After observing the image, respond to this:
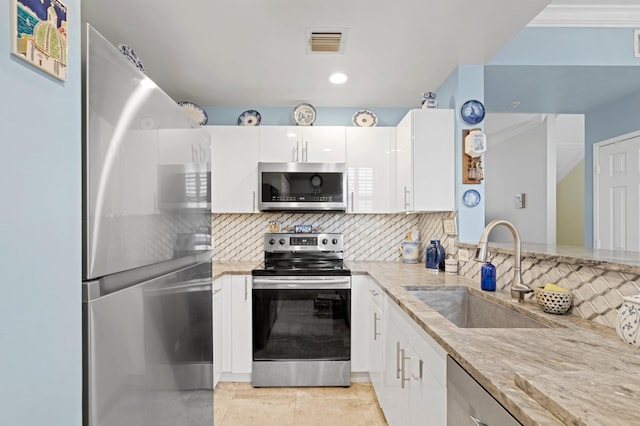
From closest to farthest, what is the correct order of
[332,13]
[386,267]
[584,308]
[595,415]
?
[595,415]
[584,308]
[332,13]
[386,267]

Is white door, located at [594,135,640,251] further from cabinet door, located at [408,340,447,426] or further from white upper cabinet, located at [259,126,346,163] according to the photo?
cabinet door, located at [408,340,447,426]

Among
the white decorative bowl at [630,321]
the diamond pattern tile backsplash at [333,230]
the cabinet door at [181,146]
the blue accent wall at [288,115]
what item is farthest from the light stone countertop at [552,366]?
the blue accent wall at [288,115]

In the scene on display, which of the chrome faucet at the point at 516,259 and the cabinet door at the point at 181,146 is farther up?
the cabinet door at the point at 181,146

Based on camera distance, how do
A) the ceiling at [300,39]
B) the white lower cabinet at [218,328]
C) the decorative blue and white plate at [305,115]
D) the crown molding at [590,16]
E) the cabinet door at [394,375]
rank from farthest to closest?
the decorative blue and white plate at [305,115]
the white lower cabinet at [218,328]
the crown molding at [590,16]
the ceiling at [300,39]
the cabinet door at [394,375]

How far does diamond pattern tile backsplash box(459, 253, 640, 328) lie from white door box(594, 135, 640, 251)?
2.30 metres

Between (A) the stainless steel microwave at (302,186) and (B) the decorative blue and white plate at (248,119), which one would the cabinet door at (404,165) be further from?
(B) the decorative blue and white plate at (248,119)

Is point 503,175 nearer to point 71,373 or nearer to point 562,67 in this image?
point 562,67

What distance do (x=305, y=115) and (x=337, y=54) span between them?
3.21 feet

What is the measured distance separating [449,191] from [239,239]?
195 centimetres

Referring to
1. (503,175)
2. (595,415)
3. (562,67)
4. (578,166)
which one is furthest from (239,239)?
(578,166)

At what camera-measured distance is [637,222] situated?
3193 millimetres

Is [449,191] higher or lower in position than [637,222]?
higher

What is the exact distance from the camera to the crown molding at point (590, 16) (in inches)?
92.4

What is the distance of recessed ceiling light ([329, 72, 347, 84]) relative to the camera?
2693 millimetres
